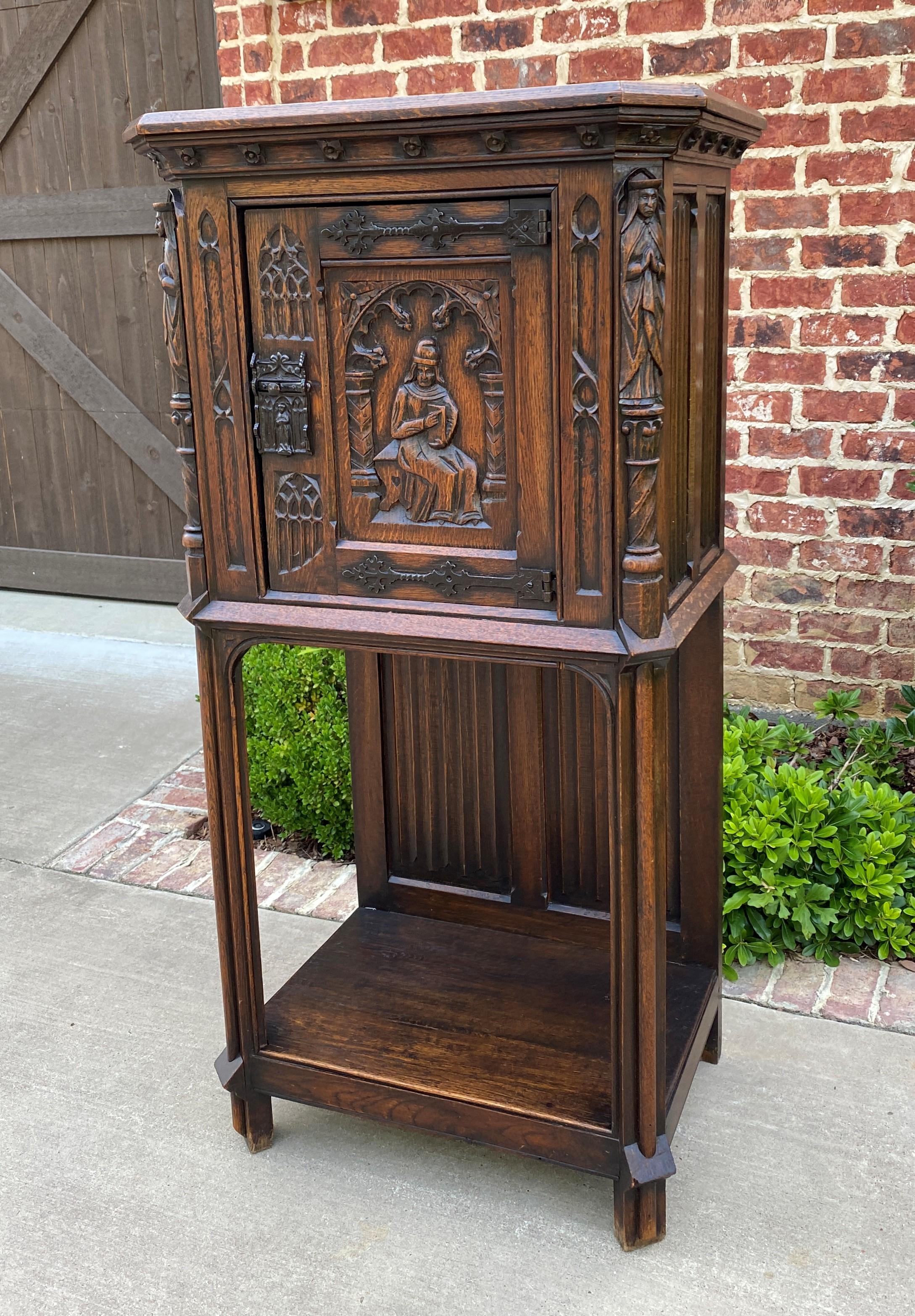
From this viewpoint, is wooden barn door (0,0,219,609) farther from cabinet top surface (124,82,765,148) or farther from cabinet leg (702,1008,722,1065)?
cabinet leg (702,1008,722,1065)

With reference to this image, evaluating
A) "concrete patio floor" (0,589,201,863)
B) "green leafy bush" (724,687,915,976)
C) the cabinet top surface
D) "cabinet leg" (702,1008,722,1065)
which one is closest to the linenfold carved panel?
the cabinet top surface

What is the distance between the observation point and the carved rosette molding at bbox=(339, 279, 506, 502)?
1.78 metres

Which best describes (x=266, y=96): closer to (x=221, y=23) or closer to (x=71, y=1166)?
(x=221, y=23)

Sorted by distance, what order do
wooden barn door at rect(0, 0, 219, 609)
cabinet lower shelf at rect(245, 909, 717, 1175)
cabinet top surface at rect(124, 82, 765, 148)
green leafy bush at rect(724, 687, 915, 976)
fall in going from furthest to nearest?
wooden barn door at rect(0, 0, 219, 609), green leafy bush at rect(724, 687, 915, 976), cabinet lower shelf at rect(245, 909, 717, 1175), cabinet top surface at rect(124, 82, 765, 148)

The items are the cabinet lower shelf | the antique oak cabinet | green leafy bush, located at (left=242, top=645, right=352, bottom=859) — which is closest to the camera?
the antique oak cabinet

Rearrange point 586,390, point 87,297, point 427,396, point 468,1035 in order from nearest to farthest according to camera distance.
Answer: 1. point 586,390
2. point 427,396
3. point 468,1035
4. point 87,297

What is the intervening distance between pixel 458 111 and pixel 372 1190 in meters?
1.75

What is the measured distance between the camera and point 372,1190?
2.25 metres

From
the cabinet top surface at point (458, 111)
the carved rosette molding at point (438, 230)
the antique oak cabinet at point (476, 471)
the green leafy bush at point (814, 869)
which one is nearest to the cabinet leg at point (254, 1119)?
the antique oak cabinet at point (476, 471)

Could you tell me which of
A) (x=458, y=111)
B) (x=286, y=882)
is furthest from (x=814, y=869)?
(x=458, y=111)

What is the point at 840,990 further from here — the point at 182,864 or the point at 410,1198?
the point at 182,864

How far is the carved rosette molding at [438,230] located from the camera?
170 cm

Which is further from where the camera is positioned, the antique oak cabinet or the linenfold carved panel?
the linenfold carved panel

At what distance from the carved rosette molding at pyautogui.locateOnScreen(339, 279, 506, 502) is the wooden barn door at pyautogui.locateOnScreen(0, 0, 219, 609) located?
3.31 m
